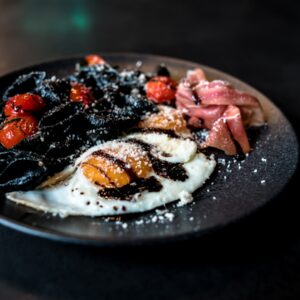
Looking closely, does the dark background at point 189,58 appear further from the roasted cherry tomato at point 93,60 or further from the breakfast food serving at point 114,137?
the roasted cherry tomato at point 93,60

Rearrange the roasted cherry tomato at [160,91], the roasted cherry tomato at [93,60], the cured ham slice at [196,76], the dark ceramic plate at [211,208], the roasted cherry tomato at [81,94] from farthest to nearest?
1. the roasted cherry tomato at [93,60]
2. the cured ham slice at [196,76]
3. the roasted cherry tomato at [160,91]
4. the roasted cherry tomato at [81,94]
5. the dark ceramic plate at [211,208]

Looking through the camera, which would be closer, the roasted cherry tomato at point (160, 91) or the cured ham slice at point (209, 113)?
the cured ham slice at point (209, 113)

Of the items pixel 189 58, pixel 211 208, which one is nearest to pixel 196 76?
pixel 189 58

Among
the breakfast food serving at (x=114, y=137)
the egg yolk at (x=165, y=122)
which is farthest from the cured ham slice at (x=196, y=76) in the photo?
the egg yolk at (x=165, y=122)

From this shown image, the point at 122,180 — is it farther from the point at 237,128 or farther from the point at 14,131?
the point at 237,128

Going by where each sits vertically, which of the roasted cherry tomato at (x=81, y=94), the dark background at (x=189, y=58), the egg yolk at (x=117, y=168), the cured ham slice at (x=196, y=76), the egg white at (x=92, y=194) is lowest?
the dark background at (x=189, y=58)

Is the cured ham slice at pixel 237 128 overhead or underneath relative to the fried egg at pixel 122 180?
overhead
